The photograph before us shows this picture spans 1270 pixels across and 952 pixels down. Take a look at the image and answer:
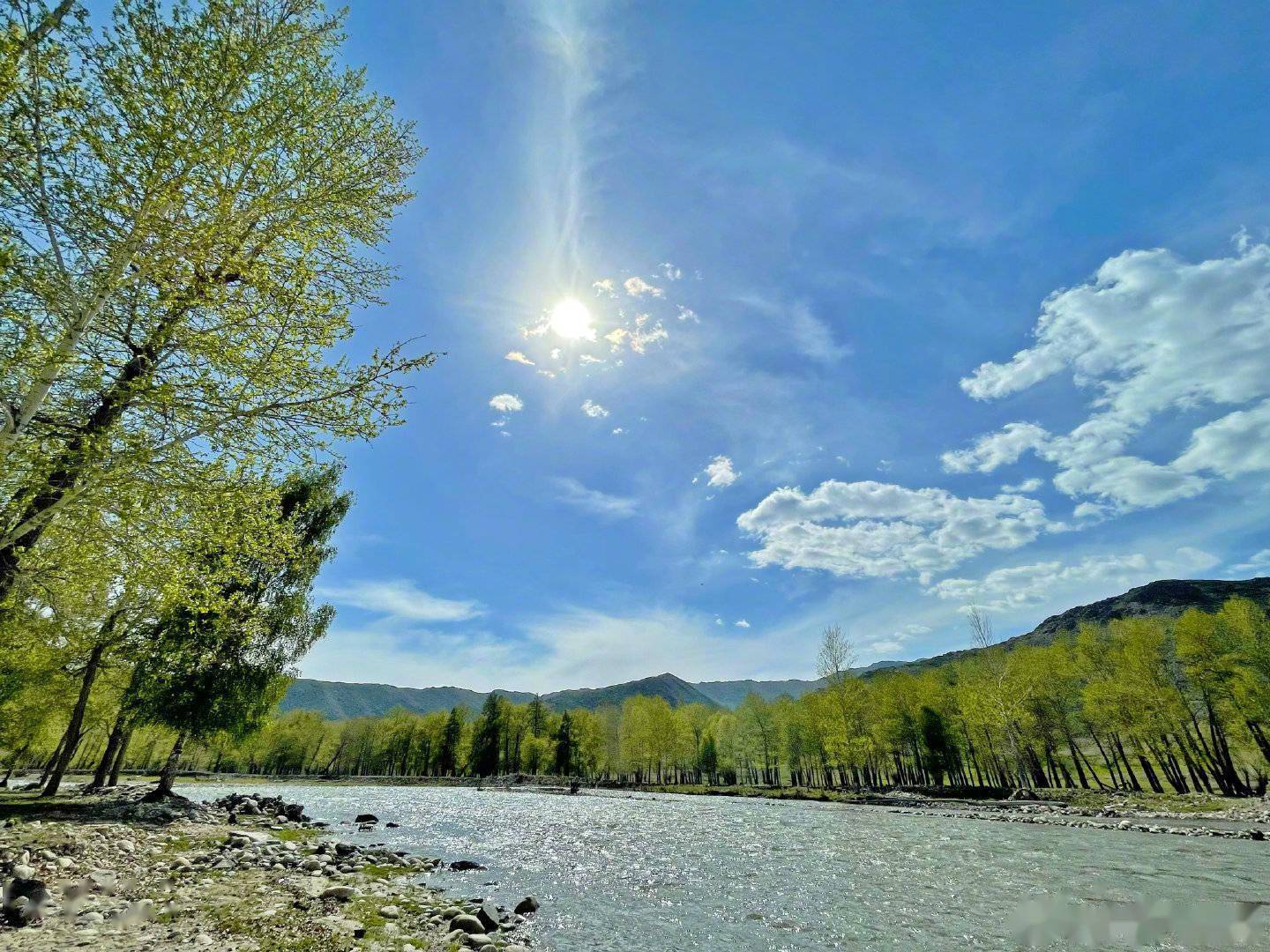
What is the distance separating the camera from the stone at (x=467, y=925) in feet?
33.6

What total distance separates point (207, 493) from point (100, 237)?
3.48 m

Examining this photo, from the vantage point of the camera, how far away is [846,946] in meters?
10.4

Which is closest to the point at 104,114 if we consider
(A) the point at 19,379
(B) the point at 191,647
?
(A) the point at 19,379

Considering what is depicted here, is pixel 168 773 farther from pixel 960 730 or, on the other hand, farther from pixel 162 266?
pixel 960 730

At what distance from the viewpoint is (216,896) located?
10.7m

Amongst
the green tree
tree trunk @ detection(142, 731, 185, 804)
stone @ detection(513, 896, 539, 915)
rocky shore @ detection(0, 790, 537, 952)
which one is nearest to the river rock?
rocky shore @ detection(0, 790, 537, 952)

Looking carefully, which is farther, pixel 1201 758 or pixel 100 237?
pixel 1201 758

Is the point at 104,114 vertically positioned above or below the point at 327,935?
above

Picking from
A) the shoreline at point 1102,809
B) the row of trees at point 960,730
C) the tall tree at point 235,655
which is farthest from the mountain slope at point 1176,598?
the tall tree at point 235,655

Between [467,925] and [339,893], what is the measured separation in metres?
3.70

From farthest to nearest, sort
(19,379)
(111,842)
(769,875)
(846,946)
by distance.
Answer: (769,875) → (111,842) → (846,946) → (19,379)

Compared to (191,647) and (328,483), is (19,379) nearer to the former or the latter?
(191,647)

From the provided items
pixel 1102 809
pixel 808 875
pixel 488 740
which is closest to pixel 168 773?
pixel 808 875

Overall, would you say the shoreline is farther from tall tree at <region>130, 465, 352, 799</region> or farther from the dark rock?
tall tree at <region>130, 465, 352, 799</region>
